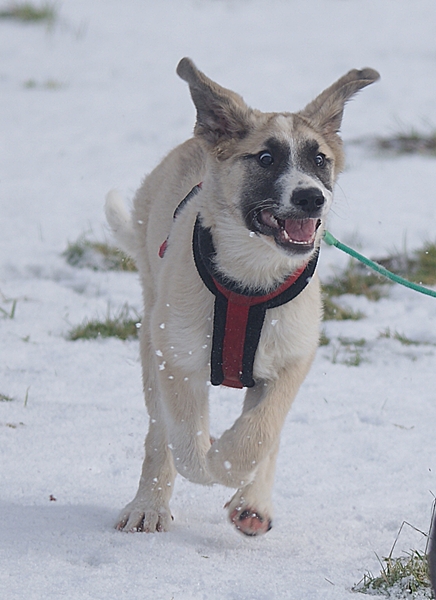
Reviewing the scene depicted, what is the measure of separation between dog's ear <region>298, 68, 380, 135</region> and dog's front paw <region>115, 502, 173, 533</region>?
150 cm

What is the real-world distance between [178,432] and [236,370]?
32cm

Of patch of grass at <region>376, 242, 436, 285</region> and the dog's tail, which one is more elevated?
the dog's tail

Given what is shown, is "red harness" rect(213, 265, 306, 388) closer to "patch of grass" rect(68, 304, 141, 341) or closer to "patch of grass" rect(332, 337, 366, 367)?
"patch of grass" rect(332, 337, 366, 367)

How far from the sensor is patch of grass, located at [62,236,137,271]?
20.3ft

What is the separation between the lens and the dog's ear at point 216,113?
3342 mm

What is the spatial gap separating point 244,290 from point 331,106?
73 cm

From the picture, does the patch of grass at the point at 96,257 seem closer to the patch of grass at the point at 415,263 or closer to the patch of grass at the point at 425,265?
the patch of grass at the point at 415,263

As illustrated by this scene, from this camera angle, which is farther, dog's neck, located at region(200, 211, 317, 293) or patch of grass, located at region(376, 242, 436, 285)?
patch of grass, located at region(376, 242, 436, 285)

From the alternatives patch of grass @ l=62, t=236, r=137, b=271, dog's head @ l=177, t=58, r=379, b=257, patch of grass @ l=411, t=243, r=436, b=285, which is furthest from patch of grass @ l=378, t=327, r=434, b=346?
A: dog's head @ l=177, t=58, r=379, b=257

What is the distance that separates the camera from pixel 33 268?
6.12 metres

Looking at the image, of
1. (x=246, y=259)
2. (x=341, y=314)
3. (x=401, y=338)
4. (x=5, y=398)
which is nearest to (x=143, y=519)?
(x=246, y=259)

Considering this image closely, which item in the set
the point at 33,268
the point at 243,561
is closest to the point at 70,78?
the point at 33,268

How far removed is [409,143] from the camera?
8.34m

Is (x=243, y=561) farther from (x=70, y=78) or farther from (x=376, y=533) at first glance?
(x=70, y=78)
